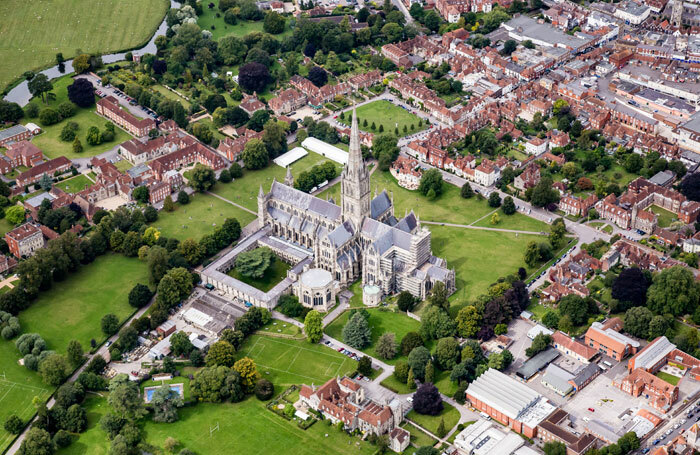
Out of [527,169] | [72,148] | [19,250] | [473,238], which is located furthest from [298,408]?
[72,148]

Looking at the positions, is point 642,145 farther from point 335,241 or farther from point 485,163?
point 335,241

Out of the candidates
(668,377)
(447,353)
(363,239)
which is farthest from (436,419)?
(363,239)

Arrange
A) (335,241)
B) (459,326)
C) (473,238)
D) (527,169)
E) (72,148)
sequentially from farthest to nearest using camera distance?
(72,148) < (527,169) < (473,238) < (335,241) < (459,326)

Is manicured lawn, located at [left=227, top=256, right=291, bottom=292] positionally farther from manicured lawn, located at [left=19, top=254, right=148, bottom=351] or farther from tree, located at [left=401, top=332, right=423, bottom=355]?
tree, located at [left=401, top=332, right=423, bottom=355]

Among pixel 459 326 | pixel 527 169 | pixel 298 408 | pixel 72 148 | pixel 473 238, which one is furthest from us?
pixel 72 148

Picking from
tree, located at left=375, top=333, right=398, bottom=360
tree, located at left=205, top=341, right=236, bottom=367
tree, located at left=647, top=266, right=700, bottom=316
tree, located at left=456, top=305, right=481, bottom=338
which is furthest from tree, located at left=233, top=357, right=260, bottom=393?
tree, located at left=647, top=266, right=700, bottom=316

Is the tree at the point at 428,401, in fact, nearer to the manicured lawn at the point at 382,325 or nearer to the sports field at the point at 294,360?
the sports field at the point at 294,360
